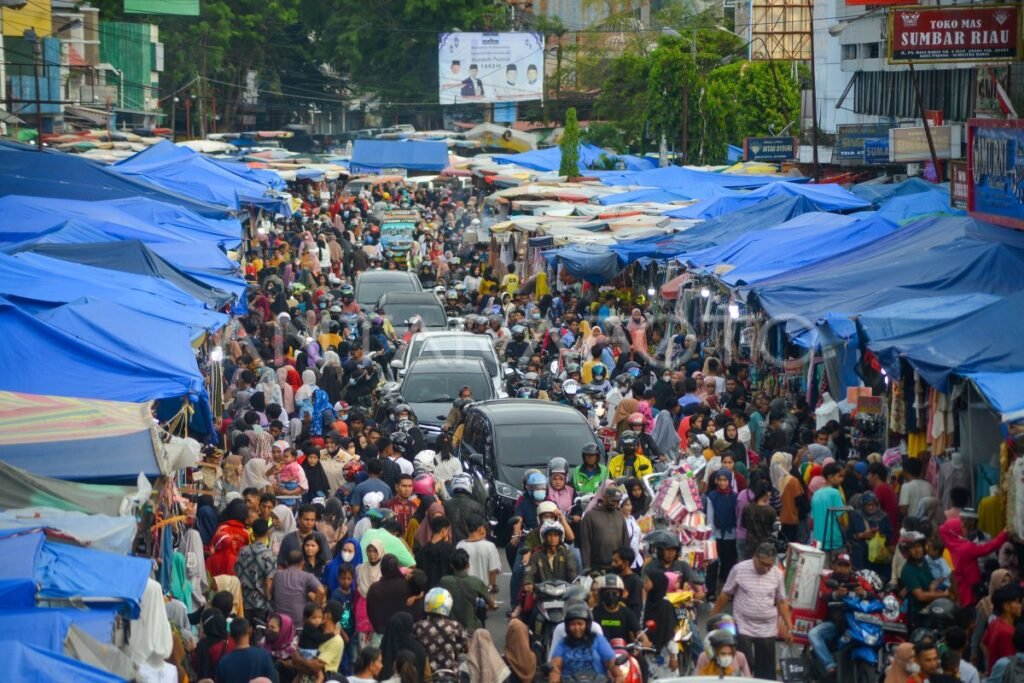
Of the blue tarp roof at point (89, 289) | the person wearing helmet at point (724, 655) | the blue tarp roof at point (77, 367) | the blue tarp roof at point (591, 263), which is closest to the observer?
the person wearing helmet at point (724, 655)

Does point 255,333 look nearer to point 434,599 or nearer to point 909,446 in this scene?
point 909,446

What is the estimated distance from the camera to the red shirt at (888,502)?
13.1 metres

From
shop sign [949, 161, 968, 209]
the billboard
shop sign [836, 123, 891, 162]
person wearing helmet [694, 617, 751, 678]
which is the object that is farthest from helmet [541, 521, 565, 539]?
the billboard

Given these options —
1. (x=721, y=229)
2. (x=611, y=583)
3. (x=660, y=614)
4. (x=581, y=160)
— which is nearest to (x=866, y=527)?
(x=660, y=614)

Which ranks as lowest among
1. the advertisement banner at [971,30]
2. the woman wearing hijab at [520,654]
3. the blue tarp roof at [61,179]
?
the woman wearing hijab at [520,654]

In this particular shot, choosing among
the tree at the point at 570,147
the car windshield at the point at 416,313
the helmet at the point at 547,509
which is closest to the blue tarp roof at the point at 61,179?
the car windshield at the point at 416,313

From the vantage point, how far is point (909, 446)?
14086 mm

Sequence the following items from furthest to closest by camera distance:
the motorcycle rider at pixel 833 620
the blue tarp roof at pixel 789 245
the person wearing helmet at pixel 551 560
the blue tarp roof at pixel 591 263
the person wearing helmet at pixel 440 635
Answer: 1. the blue tarp roof at pixel 591 263
2. the blue tarp roof at pixel 789 245
3. the person wearing helmet at pixel 551 560
4. the motorcycle rider at pixel 833 620
5. the person wearing helmet at pixel 440 635

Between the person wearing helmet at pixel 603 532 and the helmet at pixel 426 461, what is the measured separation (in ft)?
9.59

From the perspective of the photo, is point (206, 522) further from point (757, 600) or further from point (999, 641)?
point (999, 641)

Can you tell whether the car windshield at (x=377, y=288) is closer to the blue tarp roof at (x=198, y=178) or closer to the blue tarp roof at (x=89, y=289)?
the blue tarp roof at (x=198, y=178)

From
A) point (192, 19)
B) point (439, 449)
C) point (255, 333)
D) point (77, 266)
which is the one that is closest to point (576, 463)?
point (439, 449)

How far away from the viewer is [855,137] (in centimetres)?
3397

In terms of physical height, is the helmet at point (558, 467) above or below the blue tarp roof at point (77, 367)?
below
